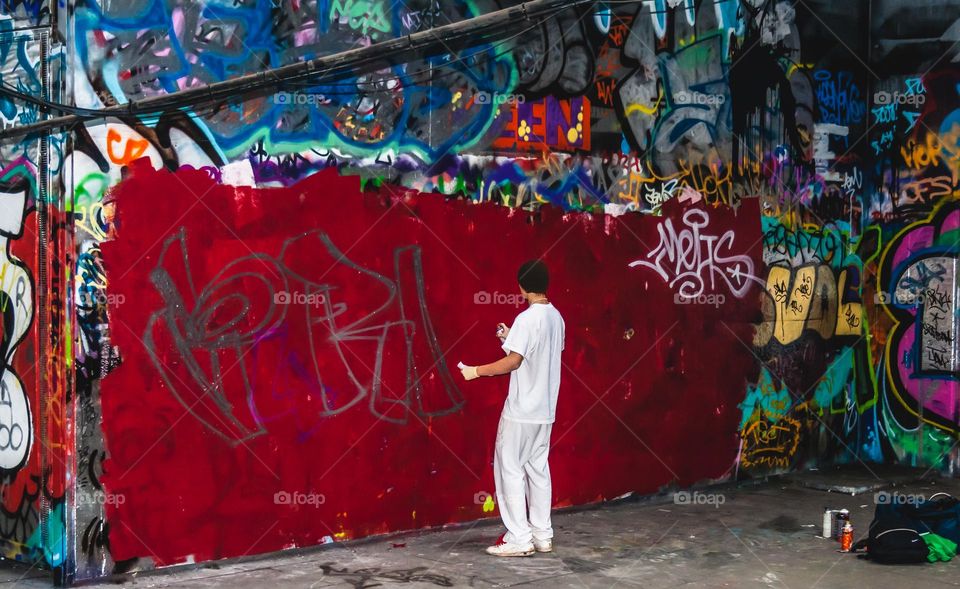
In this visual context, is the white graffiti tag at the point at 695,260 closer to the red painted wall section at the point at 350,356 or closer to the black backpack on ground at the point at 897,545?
the red painted wall section at the point at 350,356

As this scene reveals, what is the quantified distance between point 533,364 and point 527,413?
1.08 feet

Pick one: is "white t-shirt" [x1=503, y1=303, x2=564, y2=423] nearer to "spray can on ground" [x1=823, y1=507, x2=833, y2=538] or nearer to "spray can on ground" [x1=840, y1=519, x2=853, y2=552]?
"spray can on ground" [x1=840, y1=519, x2=853, y2=552]

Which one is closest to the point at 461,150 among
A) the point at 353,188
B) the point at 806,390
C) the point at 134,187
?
the point at 353,188

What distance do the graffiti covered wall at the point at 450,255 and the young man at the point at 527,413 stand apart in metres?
0.97

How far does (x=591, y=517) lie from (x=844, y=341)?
158 inches

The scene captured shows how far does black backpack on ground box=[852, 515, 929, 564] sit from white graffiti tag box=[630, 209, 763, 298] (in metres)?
3.04

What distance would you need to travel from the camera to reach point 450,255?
8992 mm

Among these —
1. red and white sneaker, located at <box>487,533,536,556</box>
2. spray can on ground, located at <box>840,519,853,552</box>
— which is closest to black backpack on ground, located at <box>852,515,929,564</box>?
spray can on ground, located at <box>840,519,853,552</box>

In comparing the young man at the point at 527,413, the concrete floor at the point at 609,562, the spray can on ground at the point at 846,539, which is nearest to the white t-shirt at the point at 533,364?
the young man at the point at 527,413

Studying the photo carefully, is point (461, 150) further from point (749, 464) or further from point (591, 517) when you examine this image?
point (749, 464)

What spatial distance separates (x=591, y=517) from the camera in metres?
9.69

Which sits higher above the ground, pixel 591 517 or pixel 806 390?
pixel 806 390

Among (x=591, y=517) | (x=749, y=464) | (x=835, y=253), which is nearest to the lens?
(x=591, y=517)

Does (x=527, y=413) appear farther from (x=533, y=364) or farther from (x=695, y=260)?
(x=695, y=260)
